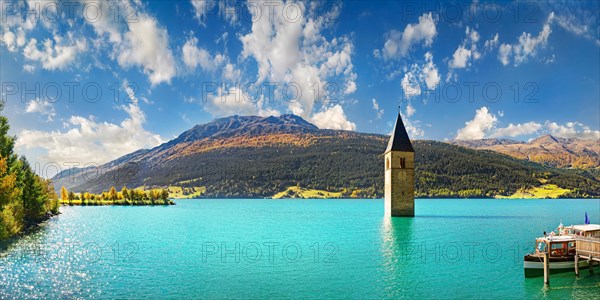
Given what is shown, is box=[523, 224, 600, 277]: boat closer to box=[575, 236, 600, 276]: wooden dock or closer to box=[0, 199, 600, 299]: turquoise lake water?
box=[575, 236, 600, 276]: wooden dock

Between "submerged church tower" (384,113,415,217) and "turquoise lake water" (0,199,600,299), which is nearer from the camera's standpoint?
"turquoise lake water" (0,199,600,299)

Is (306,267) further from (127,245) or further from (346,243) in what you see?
(127,245)

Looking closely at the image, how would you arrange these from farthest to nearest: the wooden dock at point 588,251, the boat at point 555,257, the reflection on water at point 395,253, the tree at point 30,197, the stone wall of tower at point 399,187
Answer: the stone wall of tower at point 399,187 < the tree at point 30,197 < the wooden dock at point 588,251 < the boat at point 555,257 < the reflection on water at point 395,253

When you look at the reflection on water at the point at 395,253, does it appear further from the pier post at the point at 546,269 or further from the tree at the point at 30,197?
the tree at the point at 30,197

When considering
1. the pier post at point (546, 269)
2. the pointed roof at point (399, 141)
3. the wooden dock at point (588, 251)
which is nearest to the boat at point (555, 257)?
the wooden dock at point (588, 251)

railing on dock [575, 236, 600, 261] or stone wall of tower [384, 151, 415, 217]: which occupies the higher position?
stone wall of tower [384, 151, 415, 217]

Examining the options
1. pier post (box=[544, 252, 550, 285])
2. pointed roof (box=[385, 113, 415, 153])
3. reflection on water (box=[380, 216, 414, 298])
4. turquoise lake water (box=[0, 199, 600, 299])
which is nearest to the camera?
turquoise lake water (box=[0, 199, 600, 299])

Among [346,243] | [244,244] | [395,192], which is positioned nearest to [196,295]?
[244,244]

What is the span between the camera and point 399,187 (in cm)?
6681

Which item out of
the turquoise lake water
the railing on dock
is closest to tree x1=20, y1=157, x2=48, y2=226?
the turquoise lake water

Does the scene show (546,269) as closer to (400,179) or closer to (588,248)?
(588,248)

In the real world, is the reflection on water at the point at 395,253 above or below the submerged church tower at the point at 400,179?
below

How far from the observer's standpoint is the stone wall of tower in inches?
2628

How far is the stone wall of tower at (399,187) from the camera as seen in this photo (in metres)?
66.8
